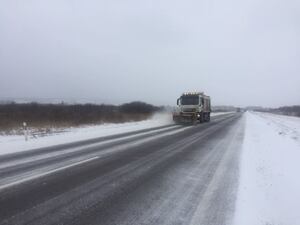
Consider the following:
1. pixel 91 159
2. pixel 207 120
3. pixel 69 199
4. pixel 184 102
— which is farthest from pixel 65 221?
pixel 207 120

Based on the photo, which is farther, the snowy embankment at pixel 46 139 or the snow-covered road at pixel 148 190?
the snowy embankment at pixel 46 139

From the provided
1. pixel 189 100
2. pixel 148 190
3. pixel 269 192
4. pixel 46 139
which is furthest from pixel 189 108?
pixel 148 190

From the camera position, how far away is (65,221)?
487 centimetres

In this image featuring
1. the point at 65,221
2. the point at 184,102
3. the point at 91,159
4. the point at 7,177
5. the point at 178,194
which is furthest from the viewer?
the point at 184,102

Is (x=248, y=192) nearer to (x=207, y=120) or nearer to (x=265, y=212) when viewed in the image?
(x=265, y=212)

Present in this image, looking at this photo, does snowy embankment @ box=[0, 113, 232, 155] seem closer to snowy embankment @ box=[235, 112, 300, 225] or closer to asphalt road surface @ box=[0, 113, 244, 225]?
asphalt road surface @ box=[0, 113, 244, 225]

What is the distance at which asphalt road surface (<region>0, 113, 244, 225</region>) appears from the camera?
16.9ft

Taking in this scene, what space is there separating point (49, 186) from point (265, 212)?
445cm

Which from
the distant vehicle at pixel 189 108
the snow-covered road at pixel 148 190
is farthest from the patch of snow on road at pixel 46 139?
the distant vehicle at pixel 189 108

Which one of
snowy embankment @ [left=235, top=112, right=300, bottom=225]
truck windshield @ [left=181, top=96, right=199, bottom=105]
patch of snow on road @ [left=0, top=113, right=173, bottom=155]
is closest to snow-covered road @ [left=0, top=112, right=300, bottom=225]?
snowy embankment @ [left=235, top=112, right=300, bottom=225]

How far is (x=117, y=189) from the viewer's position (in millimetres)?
6816

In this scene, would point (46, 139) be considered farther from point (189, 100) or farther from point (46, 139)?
point (189, 100)

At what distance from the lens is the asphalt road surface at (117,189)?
5.14m

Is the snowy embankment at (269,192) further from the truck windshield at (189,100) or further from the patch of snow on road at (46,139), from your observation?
the truck windshield at (189,100)
